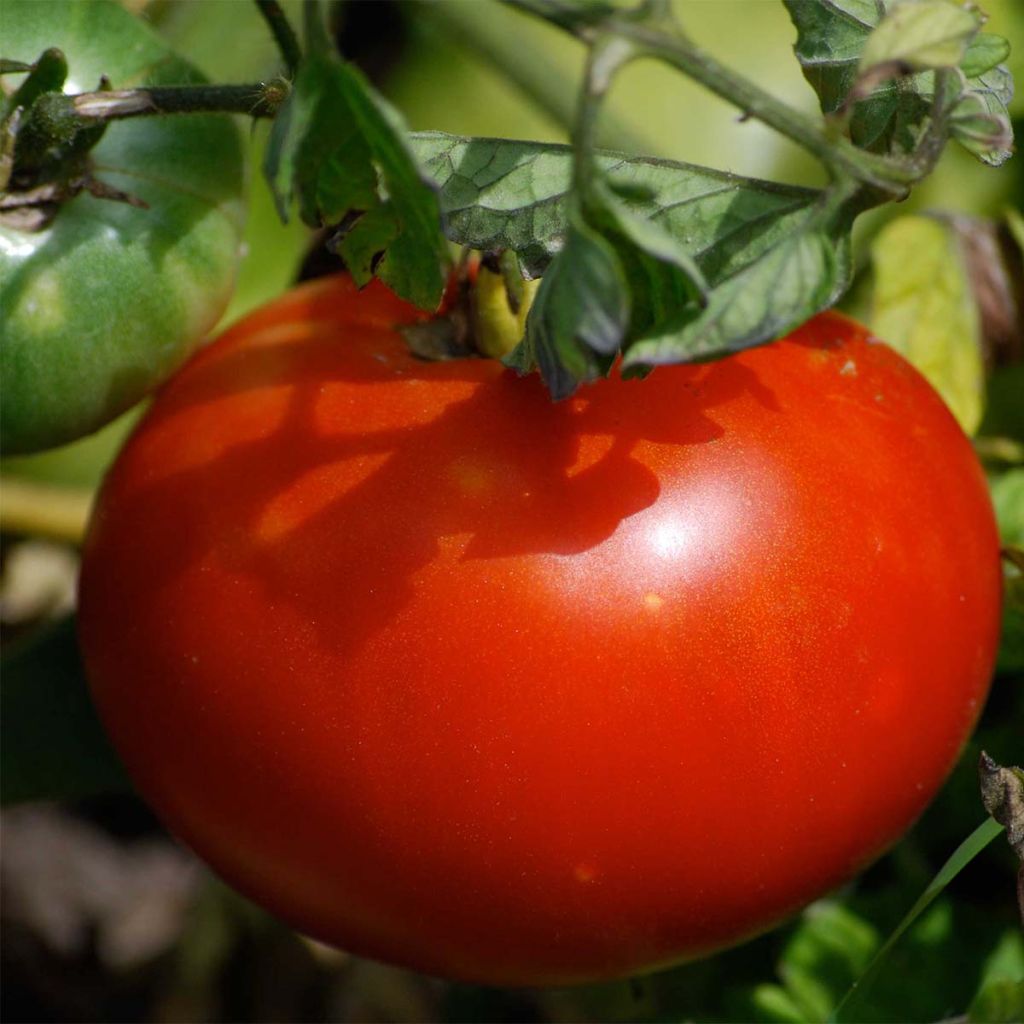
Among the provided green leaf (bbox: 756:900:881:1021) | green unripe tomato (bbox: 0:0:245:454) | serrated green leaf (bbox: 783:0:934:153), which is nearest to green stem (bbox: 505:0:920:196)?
serrated green leaf (bbox: 783:0:934:153)

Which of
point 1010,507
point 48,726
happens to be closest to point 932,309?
point 1010,507

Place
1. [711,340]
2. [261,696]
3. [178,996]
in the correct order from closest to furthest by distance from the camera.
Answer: [711,340], [261,696], [178,996]

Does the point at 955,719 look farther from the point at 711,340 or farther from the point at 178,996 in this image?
the point at 178,996

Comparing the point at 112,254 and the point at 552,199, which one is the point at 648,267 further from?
the point at 112,254

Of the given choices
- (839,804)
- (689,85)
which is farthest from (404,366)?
(689,85)

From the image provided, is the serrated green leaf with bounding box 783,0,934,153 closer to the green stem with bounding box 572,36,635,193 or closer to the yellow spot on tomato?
the green stem with bounding box 572,36,635,193

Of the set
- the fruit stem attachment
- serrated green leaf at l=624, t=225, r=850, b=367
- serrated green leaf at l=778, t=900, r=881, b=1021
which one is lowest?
serrated green leaf at l=778, t=900, r=881, b=1021

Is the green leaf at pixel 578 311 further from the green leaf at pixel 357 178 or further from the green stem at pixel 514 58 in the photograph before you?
the green stem at pixel 514 58
